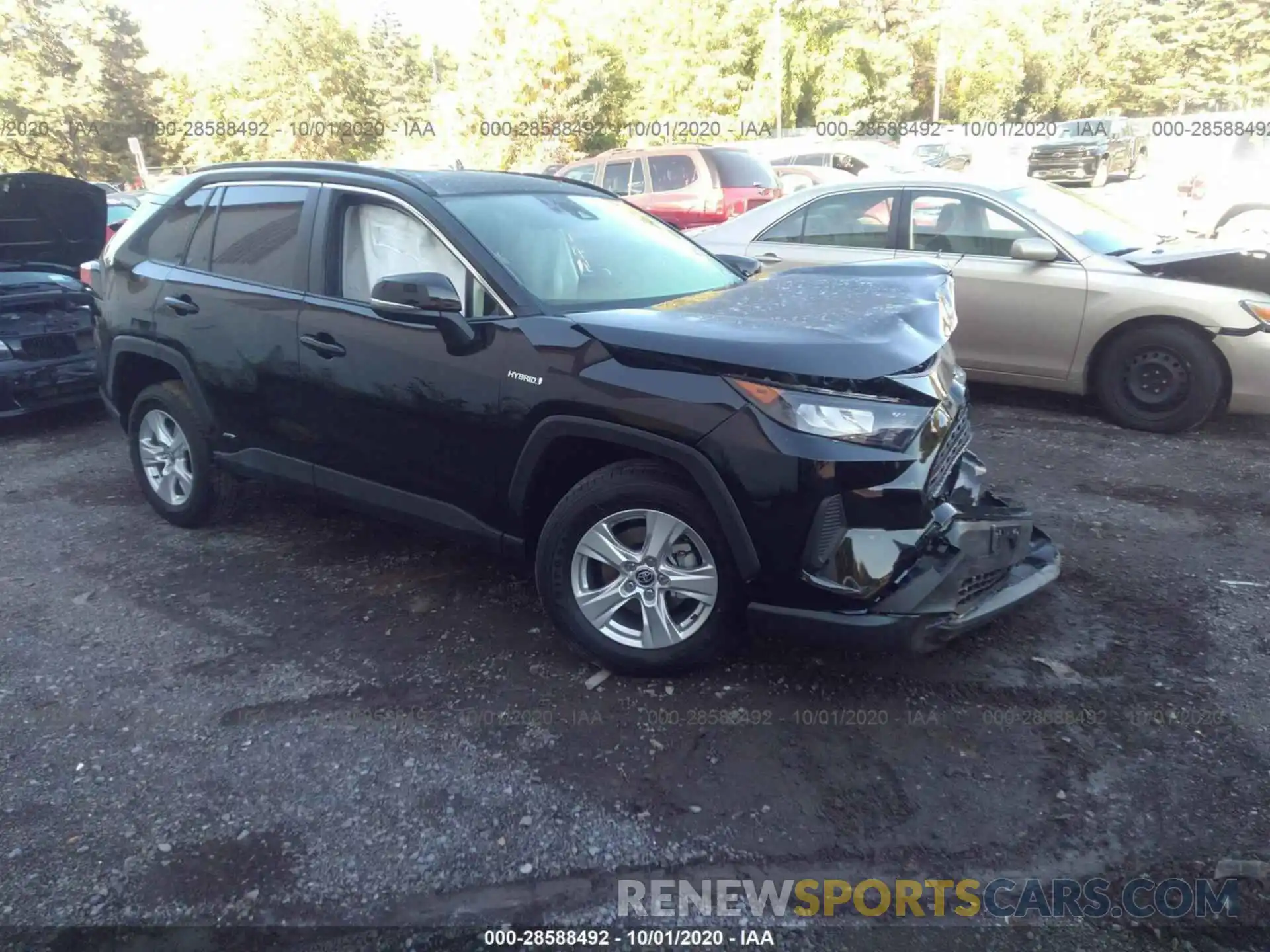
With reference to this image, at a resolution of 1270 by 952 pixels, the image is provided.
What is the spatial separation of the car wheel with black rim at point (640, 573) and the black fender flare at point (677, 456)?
0.07m

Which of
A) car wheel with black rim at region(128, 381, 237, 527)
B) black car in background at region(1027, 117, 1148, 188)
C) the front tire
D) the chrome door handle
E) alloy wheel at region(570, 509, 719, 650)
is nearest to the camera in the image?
alloy wheel at region(570, 509, 719, 650)

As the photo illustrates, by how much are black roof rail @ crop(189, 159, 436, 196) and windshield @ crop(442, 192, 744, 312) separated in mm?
231

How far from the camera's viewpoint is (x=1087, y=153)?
24.3 metres

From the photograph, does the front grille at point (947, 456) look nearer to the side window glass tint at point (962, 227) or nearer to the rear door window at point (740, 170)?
the side window glass tint at point (962, 227)

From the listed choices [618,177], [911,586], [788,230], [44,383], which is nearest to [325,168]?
[911,586]

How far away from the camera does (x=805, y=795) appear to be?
2.74m

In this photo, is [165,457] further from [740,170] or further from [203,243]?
[740,170]

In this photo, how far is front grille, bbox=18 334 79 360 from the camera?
6.32 m

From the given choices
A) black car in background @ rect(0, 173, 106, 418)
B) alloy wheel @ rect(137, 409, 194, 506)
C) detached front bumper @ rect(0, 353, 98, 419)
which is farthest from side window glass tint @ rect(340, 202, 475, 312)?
detached front bumper @ rect(0, 353, 98, 419)

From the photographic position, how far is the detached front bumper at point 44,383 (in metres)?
6.19

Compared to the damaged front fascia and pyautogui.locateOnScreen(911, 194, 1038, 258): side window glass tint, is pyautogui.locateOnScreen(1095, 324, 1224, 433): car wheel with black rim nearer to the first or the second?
pyautogui.locateOnScreen(911, 194, 1038, 258): side window glass tint

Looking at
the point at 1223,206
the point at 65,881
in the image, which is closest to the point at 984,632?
the point at 65,881

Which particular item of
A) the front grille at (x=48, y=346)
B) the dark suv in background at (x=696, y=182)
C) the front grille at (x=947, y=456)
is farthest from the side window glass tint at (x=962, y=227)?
the front grille at (x=48, y=346)

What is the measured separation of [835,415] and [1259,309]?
13.1 feet
